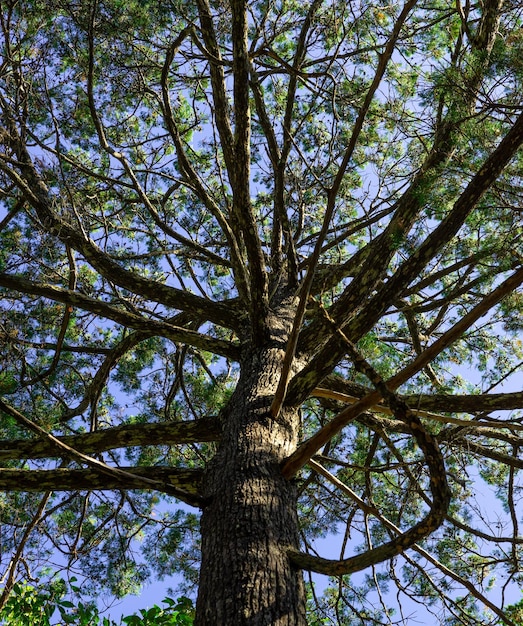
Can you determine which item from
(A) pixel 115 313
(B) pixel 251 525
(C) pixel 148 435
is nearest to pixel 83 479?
(C) pixel 148 435

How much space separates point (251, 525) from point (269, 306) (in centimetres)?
202

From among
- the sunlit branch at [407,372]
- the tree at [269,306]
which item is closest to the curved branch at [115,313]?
the tree at [269,306]

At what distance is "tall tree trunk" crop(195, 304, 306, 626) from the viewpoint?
201 centimetres

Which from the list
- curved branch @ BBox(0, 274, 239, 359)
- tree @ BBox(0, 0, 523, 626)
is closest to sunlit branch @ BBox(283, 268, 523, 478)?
tree @ BBox(0, 0, 523, 626)

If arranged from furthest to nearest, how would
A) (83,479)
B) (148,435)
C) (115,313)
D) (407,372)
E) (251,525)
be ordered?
(115,313) < (148,435) < (83,479) < (251,525) < (407,372)

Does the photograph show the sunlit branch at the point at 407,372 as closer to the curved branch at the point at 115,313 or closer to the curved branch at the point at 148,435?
the curved branch at the point at 148,435

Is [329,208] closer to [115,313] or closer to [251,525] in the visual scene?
[251,525]

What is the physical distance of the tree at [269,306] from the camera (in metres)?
2.42

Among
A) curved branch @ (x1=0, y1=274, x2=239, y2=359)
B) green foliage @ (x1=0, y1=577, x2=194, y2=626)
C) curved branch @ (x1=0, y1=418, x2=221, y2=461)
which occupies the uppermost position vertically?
curved branch @ (x1=0, y1=274, x2=239, y2=359)

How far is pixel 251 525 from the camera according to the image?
230 cm

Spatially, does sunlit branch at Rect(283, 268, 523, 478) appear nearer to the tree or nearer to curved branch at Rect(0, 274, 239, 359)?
the tree

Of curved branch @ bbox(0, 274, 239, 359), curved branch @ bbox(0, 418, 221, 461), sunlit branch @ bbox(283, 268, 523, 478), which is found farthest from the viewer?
curved branch @ bbox(0, 274, 239, 359)

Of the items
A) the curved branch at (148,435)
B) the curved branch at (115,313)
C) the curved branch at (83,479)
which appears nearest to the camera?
the curved branch at (83,479)

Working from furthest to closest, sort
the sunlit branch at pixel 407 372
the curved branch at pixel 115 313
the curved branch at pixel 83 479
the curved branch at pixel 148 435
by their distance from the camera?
the curved branch at pixel 115 313, the curved branch at pixel 148 435, the curved branch at pixel 83 479, the sunlit branch at pixel 407 372
